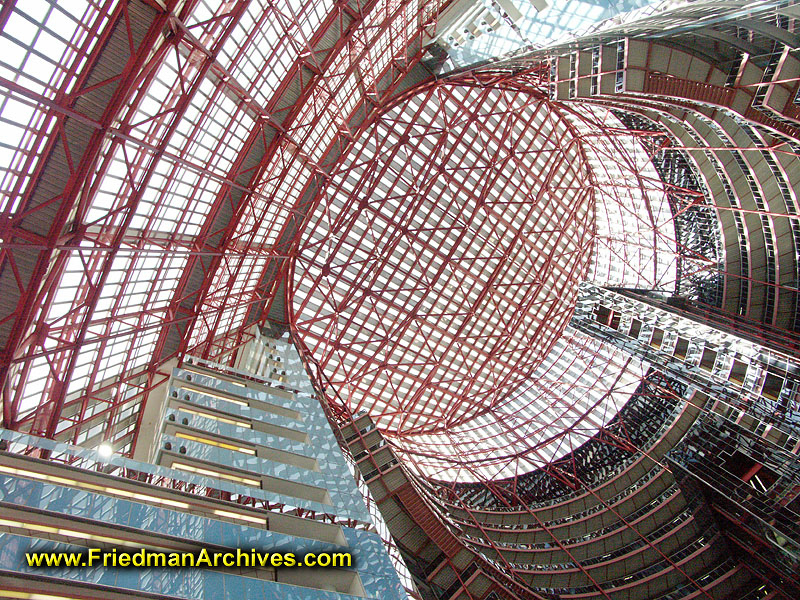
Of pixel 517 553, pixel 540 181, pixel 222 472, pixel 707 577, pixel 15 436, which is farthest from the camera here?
pixel 540 181

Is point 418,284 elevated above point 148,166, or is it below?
below

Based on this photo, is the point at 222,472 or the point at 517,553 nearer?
the point at 222,472

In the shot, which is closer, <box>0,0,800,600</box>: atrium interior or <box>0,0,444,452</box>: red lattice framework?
<box>0,0,444,452</box>: red lattice framework

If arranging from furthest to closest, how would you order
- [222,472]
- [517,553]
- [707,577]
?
[517,553]
[707,577]
[222,472]

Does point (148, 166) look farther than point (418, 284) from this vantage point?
No

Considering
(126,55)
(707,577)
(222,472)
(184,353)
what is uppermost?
(126,55)

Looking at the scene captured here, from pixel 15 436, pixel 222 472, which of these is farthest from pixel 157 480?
pixel 15 436

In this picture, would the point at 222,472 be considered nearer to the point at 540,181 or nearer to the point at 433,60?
the point at 433,60

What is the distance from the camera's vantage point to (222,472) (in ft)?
57.8

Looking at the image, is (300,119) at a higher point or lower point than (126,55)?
higher

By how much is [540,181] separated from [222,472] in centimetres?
3409

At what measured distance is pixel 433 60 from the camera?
102 ft

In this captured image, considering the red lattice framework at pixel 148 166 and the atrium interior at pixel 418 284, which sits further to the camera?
the atrium interior at pixel 418 284

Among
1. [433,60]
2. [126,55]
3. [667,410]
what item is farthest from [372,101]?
[667,410]
